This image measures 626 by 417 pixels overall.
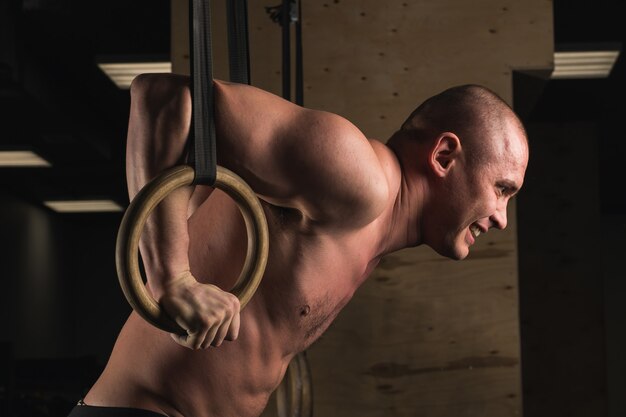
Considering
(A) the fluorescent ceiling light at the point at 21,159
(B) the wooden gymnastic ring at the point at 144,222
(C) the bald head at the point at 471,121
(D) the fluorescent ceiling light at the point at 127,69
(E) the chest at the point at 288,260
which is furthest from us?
(A) the fluorescent ceiling light at the point at 21,159

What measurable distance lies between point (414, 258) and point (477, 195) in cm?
156

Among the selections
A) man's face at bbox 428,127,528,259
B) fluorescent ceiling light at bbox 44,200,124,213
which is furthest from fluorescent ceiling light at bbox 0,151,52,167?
man's face at bbox 428,127,528,259

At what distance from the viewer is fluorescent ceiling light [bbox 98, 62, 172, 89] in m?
5.17

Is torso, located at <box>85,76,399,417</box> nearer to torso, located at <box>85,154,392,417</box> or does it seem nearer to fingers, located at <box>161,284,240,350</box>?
torso, located at <box>85,154,392,417</box>

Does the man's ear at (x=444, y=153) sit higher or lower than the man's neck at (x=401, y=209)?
higher

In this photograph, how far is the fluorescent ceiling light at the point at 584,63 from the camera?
5301 millimetres

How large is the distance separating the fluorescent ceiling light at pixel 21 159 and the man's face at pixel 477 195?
657cm

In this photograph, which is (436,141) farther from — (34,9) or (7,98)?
(7,98)

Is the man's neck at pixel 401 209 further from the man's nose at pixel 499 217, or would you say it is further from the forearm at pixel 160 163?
the forearm at pixel 160 163

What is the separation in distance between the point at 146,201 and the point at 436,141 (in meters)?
0.58

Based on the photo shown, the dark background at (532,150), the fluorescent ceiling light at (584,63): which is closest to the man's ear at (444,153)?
the dark background at (532,150)

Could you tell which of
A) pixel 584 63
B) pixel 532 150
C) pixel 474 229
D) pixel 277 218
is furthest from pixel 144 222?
pixel 532 150

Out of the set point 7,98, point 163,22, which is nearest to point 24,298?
point 7,98

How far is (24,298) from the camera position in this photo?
32.7 ft
